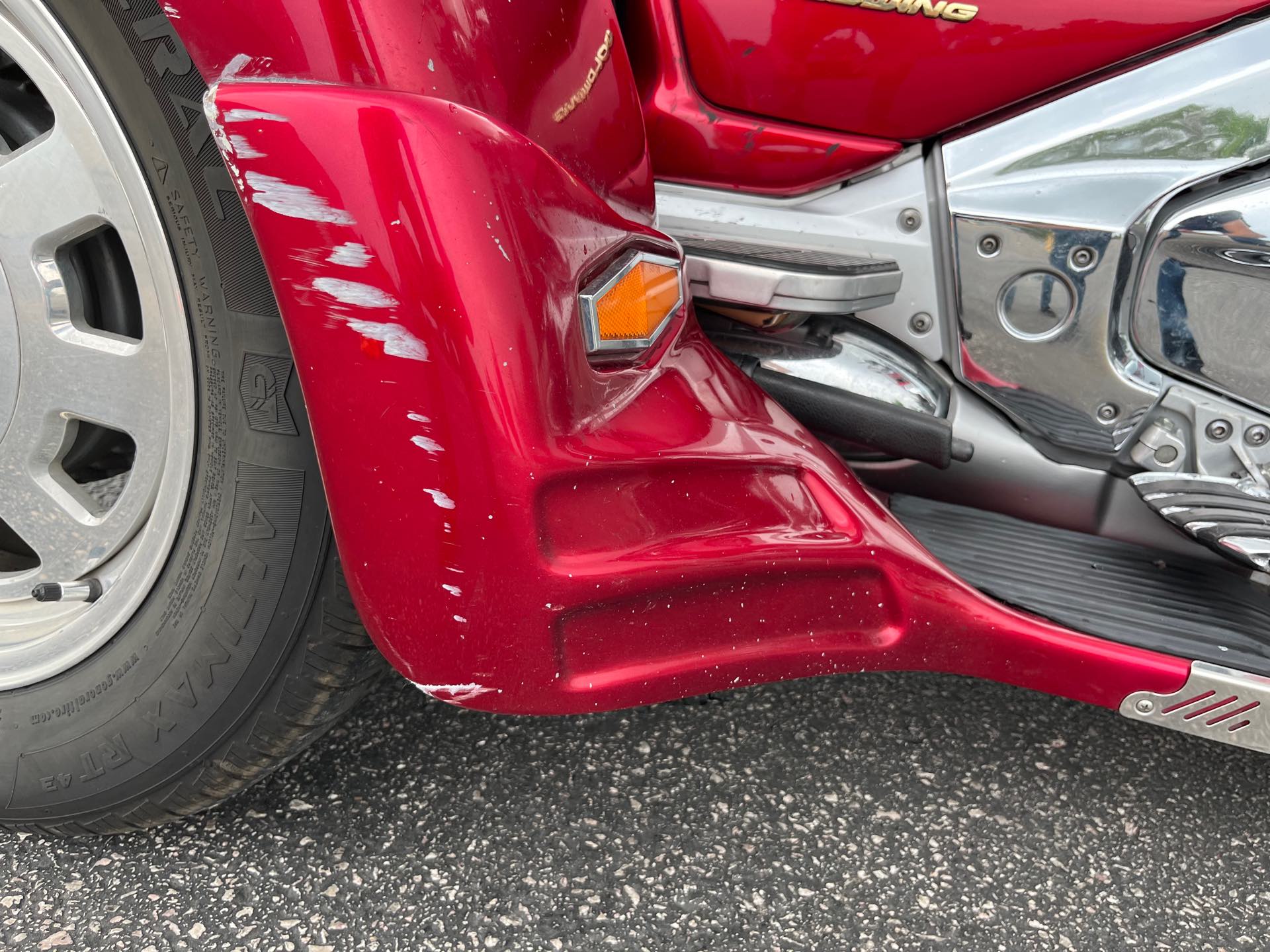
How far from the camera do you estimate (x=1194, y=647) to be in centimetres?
99

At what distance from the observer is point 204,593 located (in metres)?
0.94

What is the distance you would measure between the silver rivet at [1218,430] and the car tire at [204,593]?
38.8 inches

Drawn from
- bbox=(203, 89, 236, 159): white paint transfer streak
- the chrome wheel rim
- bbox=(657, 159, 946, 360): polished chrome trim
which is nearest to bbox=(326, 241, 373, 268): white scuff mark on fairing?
bbox=(203, 89, 236, 159): white paint transfer streak

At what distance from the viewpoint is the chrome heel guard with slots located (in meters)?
1.02

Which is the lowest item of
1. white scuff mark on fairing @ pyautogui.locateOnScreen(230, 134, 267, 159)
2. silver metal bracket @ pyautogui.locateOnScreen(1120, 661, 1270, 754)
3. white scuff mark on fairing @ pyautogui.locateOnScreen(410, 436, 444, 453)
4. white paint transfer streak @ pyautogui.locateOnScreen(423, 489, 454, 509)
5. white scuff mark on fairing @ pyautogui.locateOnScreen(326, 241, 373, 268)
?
silver metal bracket @ pyautogui.locateOnScreen(1120, 661, 1270, 754)

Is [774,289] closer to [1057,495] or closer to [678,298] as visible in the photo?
[678,298]

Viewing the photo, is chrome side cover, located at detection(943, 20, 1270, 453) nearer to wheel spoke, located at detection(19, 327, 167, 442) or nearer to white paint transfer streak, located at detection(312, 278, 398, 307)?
white paint transfer streak, located at detection(312, 278, 398, 307)

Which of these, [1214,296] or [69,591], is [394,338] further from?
[1214,296]

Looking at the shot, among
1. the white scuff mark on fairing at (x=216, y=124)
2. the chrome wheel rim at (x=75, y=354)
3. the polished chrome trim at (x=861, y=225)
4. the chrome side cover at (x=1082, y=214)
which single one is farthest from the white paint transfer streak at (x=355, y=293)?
the chrome side cover at (x=1082, y=214)

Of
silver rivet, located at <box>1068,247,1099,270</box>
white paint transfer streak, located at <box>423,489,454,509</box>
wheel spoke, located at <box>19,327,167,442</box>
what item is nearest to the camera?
white paint transfer streak, located at <box>423,489,454,509</box>

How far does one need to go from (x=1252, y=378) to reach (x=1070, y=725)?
1.92 feet

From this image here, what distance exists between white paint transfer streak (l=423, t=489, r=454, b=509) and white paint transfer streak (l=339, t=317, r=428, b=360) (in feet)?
0.39

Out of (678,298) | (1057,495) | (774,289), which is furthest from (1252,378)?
(678,298)

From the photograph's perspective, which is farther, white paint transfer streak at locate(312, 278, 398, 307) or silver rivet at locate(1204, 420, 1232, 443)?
silver rivet at locate(1204, 420, 1232, 443)
